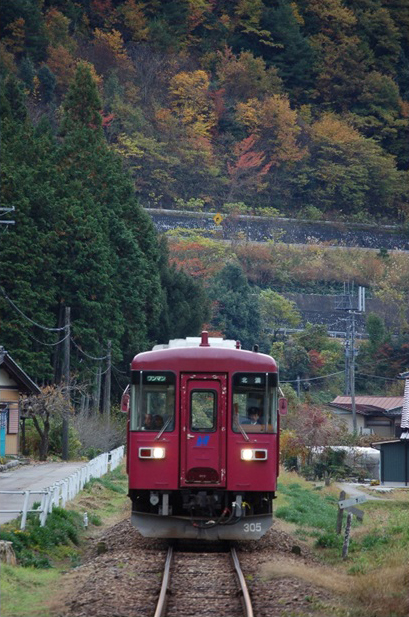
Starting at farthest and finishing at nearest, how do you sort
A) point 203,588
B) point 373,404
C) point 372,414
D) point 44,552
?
point 373,404 → point 372,414 → point 44,552 → point 203,588

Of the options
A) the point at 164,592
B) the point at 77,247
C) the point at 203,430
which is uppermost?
the point at 77,247

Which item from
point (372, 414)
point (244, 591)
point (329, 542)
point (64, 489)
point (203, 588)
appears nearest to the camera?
point (244, 591)

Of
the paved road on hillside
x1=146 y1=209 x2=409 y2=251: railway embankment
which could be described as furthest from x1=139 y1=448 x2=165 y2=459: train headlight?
x1=146 y1=209 x2=409 y2=251: railway embankment

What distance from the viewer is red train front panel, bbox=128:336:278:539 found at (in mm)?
19625

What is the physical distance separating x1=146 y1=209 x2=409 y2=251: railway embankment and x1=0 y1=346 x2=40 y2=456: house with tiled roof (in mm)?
50378

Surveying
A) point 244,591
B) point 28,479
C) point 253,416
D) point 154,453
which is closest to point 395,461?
point 28,479

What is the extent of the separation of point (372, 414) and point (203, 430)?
43789 mm

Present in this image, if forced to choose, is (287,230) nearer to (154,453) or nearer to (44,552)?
(154,453)

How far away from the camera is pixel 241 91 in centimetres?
13088

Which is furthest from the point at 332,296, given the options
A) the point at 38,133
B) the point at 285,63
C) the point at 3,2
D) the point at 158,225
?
the point at 285,63

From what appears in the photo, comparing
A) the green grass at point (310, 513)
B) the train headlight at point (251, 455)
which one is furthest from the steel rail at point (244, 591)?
the green grass at point (310, 513)

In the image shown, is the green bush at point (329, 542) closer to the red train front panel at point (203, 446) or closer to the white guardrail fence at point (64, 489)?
the red train front panel at point (203, 446)

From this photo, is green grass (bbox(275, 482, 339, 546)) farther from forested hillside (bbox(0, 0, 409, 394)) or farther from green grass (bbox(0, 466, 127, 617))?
forested hillside (bbox(0, 0, 409, 394))

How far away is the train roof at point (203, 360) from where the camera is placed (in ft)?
65.1
